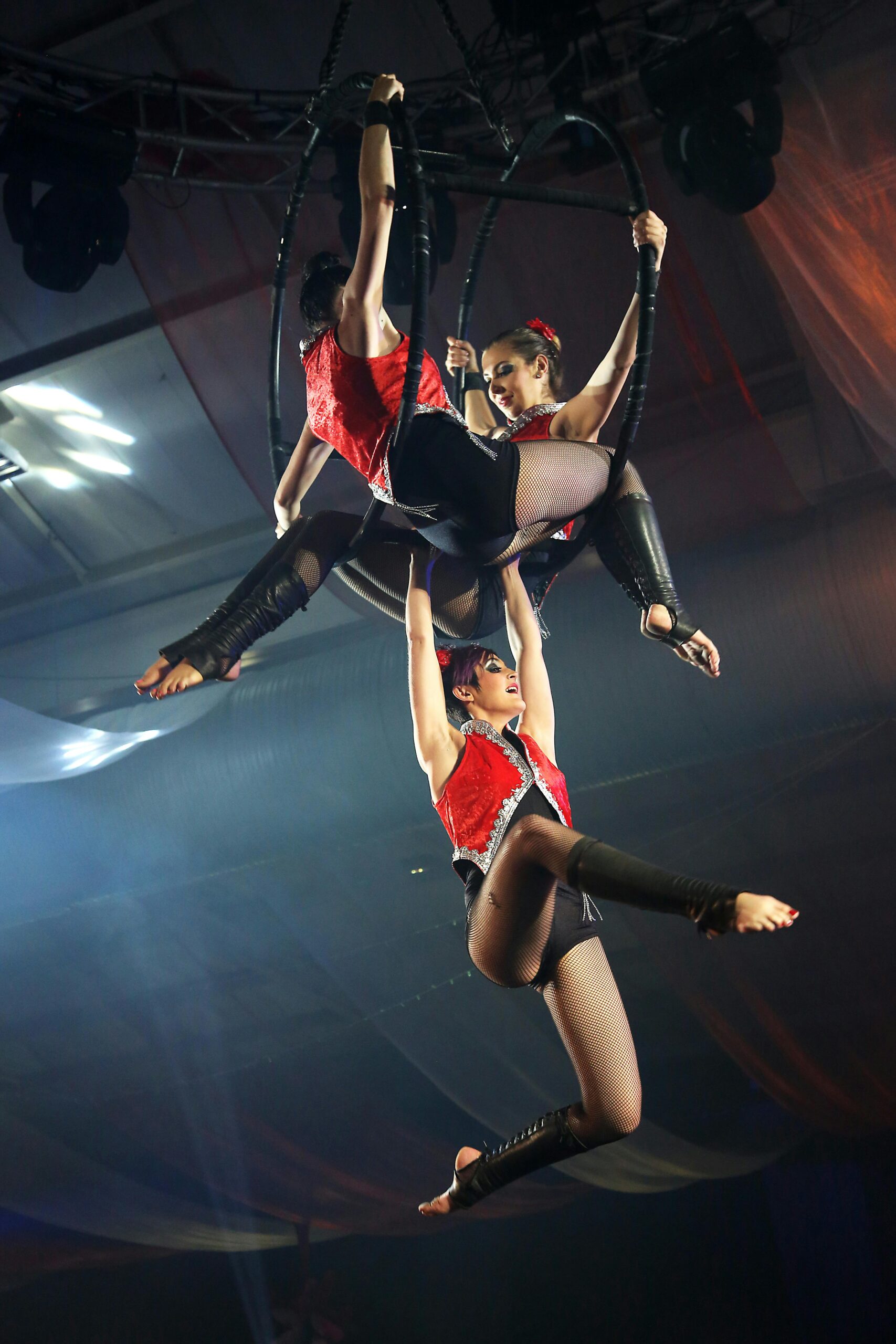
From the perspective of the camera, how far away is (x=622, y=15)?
3633mm

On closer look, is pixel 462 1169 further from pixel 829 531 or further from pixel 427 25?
pixel 427 25

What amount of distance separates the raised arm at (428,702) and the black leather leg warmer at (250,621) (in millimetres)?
246

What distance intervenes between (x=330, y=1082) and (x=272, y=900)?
101cm

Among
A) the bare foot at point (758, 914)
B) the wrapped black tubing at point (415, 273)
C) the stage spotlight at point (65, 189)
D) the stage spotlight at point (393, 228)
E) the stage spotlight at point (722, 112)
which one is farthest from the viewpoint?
the stage spotlight at point (65, 189)

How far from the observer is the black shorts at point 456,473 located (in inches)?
78.3

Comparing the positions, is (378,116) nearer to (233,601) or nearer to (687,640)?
(233,601)

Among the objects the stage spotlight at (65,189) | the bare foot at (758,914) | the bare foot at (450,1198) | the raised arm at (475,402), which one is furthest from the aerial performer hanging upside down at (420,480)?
the stage spotlight at (65,189)

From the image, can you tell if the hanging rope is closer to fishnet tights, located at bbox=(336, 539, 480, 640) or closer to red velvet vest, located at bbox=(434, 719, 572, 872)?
fishnet tights, located at bbox=(336, 539, 480, 640)

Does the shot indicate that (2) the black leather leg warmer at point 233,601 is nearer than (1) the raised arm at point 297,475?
Yes

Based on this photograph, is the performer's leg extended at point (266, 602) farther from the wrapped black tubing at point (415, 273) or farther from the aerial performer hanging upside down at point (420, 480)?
the wrapped black tubing at point (415, 273)

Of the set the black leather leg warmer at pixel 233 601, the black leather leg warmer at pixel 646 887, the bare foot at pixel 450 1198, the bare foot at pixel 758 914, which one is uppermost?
the black leather leg warmer at pixel 233 601

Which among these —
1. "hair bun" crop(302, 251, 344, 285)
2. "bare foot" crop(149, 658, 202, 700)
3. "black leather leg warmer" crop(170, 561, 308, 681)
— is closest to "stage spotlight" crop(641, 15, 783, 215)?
"hair bun" crop(302, 251, 344, 285)

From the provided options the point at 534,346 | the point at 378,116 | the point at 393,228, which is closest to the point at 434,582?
the point at 534,346

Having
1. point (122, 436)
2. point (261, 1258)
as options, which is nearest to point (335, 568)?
point (261, 1258)
